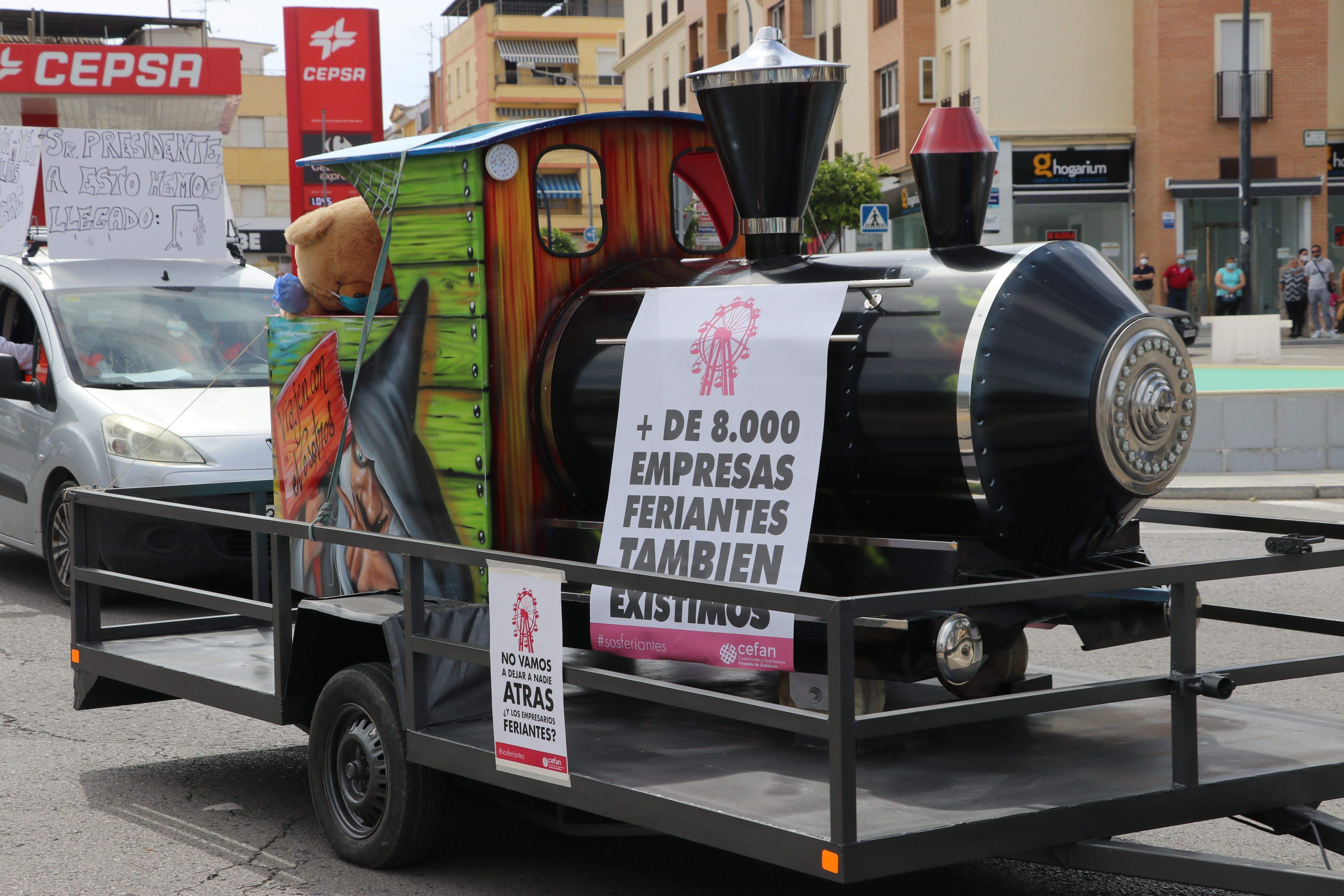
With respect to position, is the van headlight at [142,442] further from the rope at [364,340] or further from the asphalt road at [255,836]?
the rope at [364,340]

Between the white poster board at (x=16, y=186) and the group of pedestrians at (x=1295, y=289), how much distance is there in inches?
848

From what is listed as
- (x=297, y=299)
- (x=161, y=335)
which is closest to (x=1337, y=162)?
(x=161, y=335)

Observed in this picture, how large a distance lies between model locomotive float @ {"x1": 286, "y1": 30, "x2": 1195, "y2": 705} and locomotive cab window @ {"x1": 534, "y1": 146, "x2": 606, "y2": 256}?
0.02 m

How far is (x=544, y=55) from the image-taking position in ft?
255

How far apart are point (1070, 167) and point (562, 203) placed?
29387 mm

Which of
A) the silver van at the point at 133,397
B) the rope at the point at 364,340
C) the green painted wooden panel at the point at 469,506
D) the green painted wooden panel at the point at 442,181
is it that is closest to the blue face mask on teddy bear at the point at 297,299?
the rope at the point at 364,340

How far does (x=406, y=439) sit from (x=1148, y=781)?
254 centimetres

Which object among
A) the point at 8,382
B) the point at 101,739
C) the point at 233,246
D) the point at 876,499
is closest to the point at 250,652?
the point at 101,739

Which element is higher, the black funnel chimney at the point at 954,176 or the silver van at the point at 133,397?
the black funnel chimney at the point at 954,176

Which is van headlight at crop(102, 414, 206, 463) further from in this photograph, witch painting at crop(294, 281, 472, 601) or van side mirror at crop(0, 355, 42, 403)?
witch painting at crop(294, 281, 472, 601)

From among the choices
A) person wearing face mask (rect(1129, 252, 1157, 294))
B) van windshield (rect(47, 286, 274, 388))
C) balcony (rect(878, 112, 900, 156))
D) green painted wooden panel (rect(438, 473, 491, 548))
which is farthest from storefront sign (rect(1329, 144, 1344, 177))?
green painted wooden panel (rect(438, 473, 491, 548))

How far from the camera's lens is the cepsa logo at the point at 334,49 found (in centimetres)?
2609

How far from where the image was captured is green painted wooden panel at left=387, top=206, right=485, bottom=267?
471cm

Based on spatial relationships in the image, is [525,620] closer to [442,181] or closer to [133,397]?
[442,181]
